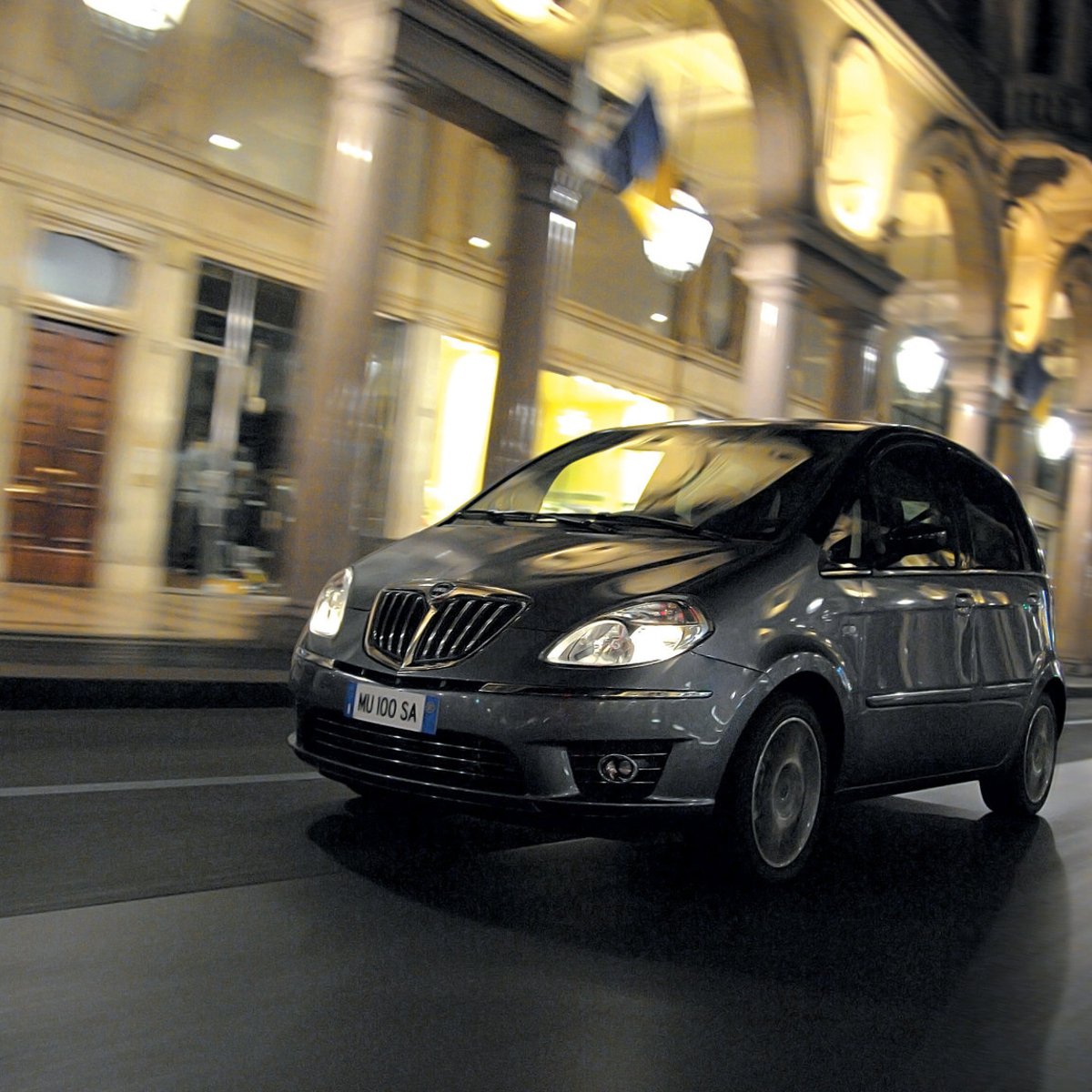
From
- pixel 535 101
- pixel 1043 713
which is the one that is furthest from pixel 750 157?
pixel 1043 713

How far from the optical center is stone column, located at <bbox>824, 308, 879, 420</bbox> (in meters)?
18.6

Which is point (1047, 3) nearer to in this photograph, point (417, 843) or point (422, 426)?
point (422, 426)

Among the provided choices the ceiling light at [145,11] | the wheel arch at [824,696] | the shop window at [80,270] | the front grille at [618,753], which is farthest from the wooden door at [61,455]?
the front grille at [618,753]

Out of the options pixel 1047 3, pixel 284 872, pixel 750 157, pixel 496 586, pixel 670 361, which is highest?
pixel 1047 3

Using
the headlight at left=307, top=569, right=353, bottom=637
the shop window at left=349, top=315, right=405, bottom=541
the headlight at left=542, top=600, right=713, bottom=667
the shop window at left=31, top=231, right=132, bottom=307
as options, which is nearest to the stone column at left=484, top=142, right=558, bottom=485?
the shop window at left=349, top=315, right=405, bottom=541

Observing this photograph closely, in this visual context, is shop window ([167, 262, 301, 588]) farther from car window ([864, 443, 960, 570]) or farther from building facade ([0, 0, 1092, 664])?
car window ([864, 443, 960, 570])

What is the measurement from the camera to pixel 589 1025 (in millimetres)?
3486

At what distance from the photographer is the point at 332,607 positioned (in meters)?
5.29

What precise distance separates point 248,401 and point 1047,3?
1646 cm

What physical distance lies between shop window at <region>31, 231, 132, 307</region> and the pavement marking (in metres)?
8.51

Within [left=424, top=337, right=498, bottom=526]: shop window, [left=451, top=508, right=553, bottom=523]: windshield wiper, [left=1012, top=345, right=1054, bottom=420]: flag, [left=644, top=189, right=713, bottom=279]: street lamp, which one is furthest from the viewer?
[left=1012, top=345, right=1054, bottom=420]: flag

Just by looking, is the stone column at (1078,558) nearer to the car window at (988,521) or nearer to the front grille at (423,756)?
the car window at (988,521)

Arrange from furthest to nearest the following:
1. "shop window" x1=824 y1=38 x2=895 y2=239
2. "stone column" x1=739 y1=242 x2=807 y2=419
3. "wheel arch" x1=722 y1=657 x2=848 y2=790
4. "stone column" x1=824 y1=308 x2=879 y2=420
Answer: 1. "stone column" x1=824 y1=308 x2=879 y2=420
2. "shop window" x1=824 y1=38 x2=895 y2=239
3. "stone column" x1=739 y1=242 x2=807 y2=419
4. "wheel arch" x1=722 y1=657 x2=848 y2=790

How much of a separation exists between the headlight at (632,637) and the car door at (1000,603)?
81.8 inches
